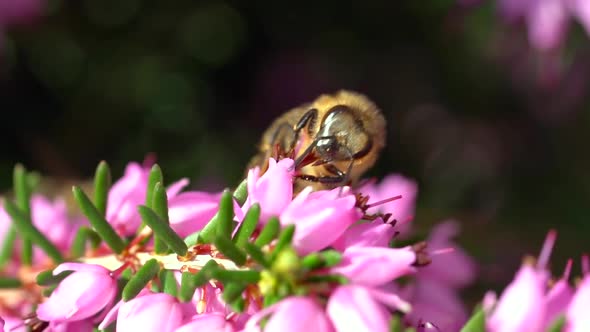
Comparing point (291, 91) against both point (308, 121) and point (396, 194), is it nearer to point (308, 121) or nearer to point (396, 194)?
point (396, 194)

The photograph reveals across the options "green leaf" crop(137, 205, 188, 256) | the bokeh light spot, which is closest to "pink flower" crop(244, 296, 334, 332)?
"green leaf" crop(137, 205, 188, 256)

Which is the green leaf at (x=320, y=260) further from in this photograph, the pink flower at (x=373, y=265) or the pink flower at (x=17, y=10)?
the pink flower at (x=17, y=10)

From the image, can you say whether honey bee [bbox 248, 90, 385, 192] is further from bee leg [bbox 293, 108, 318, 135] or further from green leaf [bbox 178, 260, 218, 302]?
green leaf [bbox 178, 260, 218, 302]

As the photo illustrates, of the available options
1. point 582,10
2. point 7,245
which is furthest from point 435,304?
point 582,10

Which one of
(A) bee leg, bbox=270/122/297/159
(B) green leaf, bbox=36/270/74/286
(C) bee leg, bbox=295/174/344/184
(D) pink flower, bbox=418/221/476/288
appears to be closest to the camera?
(B) green leaf, bbox=36/270/74/286

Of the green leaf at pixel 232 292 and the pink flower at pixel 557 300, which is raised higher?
the green leaf at pixel 232 292

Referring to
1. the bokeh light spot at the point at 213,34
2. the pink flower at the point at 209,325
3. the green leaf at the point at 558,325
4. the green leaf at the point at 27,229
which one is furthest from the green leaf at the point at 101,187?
the bokeh light spot at the point at 213,34

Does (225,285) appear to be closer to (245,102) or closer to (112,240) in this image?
(112,240)

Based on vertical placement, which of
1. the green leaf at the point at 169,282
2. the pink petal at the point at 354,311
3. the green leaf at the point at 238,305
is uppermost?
the pink petal at the point at 354,311
